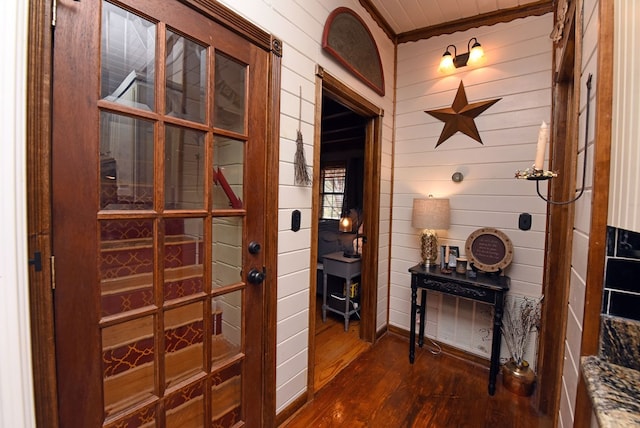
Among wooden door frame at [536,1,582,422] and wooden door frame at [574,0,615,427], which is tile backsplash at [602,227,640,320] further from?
wooden door frame at [536,1,582,422]

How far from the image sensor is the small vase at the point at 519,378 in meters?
1.94

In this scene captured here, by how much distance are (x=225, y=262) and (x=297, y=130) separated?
847 mm

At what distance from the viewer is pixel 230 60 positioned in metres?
1.27

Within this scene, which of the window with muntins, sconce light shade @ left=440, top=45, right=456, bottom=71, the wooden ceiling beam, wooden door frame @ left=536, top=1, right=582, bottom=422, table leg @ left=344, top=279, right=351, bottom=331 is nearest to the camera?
wooden door frame @ left=536, top=1, right=582, bottom=422

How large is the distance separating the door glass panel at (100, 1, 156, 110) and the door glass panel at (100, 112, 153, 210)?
0.08 metres

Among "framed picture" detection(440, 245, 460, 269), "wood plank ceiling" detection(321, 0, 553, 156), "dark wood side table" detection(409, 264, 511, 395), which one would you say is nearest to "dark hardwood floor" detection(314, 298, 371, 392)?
"dark wood side table" detection(409, 264, 511, 395)

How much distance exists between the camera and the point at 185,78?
3.68 ft

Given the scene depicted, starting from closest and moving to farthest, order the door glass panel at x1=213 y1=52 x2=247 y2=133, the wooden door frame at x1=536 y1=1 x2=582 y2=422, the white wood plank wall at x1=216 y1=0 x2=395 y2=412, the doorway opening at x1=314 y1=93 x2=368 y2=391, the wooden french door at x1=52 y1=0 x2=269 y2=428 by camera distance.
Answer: the wooden french door at x1=52 y1=0 x2=269 y2=428 < the door glass panel at x1=213 y1=52 x2=247 y2=133 < the white wood plank wall at x1=216 y1=0 x2=395 y2=412 < the wooden door frame at x1=536 y1=1 x2=582 y2=422 < the doorway opening at x1=314 y1=93 x2=368 y2=391

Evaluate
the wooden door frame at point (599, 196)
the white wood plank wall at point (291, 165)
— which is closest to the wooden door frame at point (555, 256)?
the wooden door frame at point (599, 196)

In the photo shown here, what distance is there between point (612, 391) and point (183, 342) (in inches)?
53.9

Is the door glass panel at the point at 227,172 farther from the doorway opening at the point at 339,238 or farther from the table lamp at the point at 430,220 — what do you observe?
the table lamp at the point at 430,220

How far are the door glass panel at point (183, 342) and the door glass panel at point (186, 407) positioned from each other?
60mm

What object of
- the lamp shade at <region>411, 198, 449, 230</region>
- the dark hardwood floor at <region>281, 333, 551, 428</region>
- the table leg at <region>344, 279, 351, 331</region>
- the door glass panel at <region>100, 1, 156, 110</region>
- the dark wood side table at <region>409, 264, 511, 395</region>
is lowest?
the dark hardwood floor at <region>281, 333, 551, 428</region>

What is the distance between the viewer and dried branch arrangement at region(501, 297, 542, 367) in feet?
6.63
